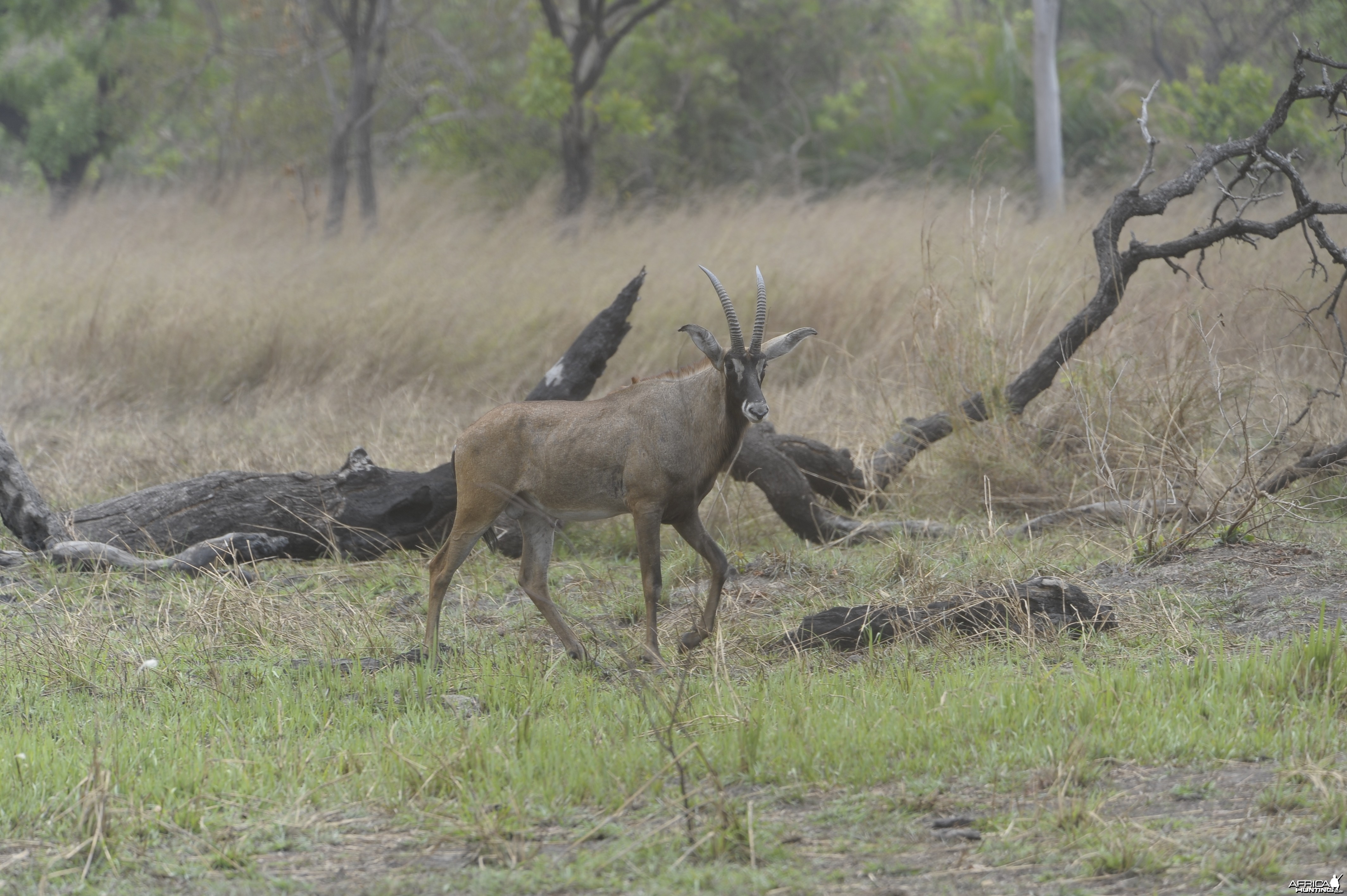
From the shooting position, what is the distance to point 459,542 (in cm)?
560

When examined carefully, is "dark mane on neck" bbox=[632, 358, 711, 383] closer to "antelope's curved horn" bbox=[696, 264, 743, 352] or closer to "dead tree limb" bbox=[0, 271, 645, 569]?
"antelope's curved horn" bbox=[696, 264, 743, 352]

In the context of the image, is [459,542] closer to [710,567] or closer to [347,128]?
[710,567]

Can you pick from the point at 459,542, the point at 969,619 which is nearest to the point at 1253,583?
the point at 969,619

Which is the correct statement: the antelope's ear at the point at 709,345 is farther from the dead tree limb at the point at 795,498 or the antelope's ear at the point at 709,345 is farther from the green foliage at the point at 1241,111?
the green foliage at the point at 1241,111

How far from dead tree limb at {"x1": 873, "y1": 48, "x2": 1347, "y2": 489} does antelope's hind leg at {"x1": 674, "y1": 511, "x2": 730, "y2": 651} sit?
2.58 metres

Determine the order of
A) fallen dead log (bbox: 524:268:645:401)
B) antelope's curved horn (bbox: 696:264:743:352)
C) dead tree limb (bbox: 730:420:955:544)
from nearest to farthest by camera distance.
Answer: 1. antelope's curved horn (bbox: 696:264:743:352)
2. dead tree limb (bbox: 730:420:955:544)
3. fallen dead log (bbox: 524:268:645:401)

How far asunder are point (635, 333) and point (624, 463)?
7612mm

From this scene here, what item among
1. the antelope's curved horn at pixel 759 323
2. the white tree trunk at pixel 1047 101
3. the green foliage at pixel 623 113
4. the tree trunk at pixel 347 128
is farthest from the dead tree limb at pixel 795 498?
the white tree trunk at pixel 1047 101

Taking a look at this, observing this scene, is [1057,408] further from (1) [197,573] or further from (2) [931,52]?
(2) [931,52]

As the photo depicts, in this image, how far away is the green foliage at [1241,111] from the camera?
17.0 meters

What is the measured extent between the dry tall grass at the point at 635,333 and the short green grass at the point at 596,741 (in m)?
2.17

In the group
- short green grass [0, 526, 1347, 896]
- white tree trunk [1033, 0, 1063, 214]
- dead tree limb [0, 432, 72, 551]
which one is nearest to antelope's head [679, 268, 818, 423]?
short green grass [0, 526, 1347, 896]

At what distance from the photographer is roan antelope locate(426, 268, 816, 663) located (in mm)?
5461

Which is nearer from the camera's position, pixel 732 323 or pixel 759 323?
pixel 732 323
